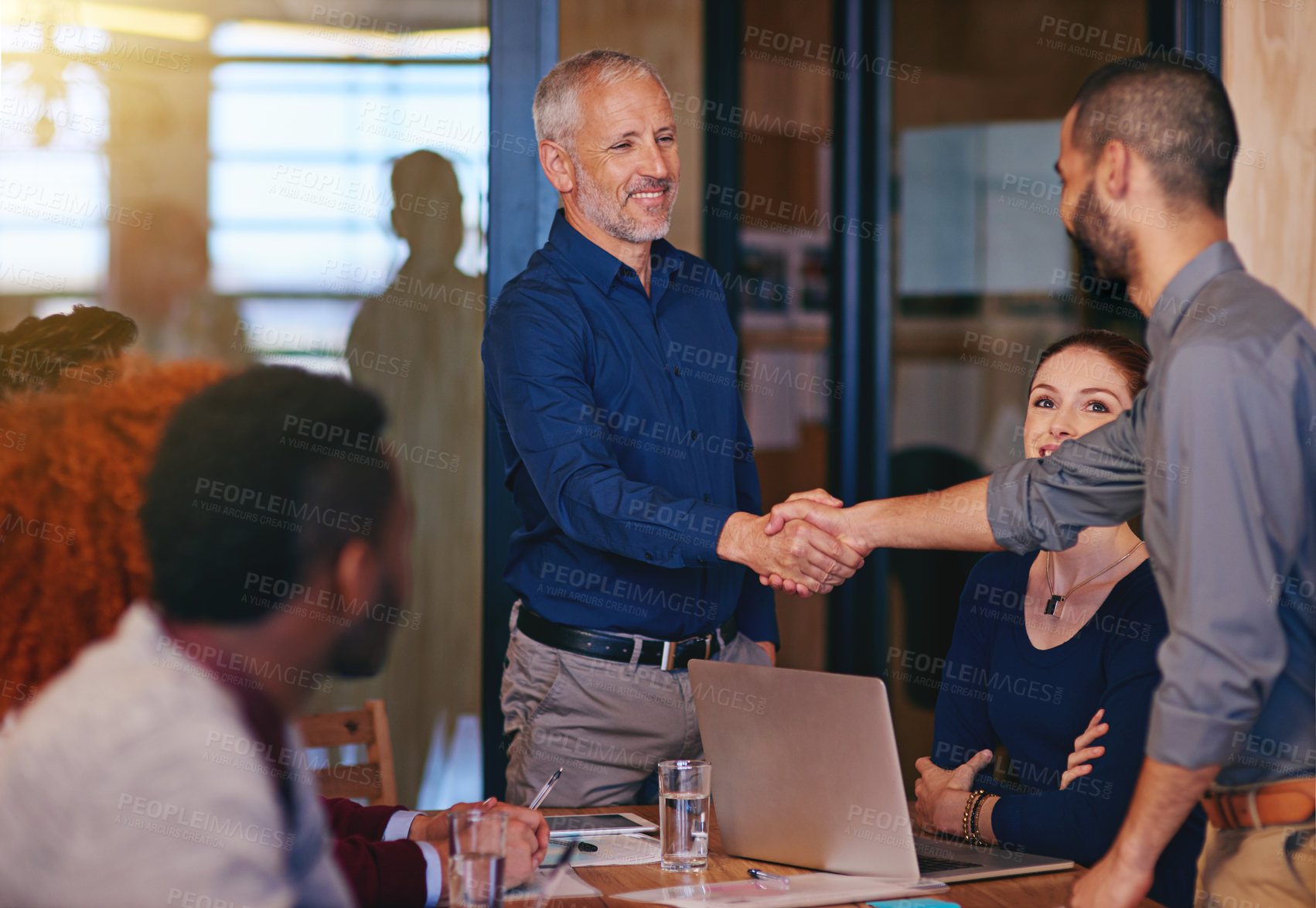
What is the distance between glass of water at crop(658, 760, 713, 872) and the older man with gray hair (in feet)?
2.00

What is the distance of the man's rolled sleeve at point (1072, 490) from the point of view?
1.46 m

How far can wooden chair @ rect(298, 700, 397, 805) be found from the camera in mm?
2031

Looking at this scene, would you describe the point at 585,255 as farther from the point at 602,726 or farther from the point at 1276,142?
the point at 1276,142

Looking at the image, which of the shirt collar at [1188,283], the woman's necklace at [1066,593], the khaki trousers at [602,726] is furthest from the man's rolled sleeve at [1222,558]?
the khaki trousers at [602,726]

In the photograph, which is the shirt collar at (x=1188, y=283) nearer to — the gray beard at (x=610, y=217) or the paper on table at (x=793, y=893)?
the paper on table at (x=793, y=893)

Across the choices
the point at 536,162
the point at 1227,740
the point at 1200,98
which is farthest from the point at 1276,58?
the point at 1227,740

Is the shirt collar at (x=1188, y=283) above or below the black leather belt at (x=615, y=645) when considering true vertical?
above

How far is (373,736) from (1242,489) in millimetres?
1466

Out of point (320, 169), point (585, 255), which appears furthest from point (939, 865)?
point (320, 169)

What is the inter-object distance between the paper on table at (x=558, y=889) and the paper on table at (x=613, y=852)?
1.7 inches

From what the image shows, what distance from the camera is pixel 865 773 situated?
1.35m

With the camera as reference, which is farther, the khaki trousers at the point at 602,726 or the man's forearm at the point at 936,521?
the khaki trousers at the point at 602,726

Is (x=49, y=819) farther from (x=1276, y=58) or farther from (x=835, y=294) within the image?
(x=835, y=294)

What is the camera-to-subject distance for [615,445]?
2.20m
